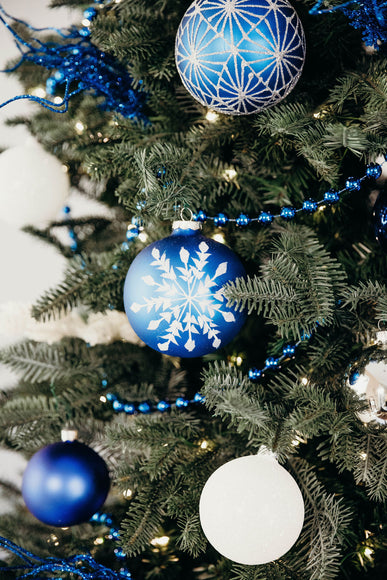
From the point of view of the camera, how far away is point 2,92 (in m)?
1.17

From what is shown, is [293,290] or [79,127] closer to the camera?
[293,290]

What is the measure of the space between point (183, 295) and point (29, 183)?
0.39 metres

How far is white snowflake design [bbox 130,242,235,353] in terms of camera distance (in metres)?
0.52

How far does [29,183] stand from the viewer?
75 cm

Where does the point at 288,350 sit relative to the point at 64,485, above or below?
above

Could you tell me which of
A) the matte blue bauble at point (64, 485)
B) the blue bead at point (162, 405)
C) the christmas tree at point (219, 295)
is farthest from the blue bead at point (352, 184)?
the matte blue bauble at point (64, 485)

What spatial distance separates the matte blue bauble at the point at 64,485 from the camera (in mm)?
648

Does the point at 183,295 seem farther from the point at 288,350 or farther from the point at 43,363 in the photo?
the point at 43,363

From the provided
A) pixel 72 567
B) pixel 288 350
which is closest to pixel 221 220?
pixel 288 350

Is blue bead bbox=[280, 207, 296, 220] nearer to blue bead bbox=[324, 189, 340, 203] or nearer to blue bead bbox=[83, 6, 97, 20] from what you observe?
blue bead bbox=[324, 189, 340, 203]

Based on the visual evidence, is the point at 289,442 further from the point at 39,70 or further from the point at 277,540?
the point at 39,70

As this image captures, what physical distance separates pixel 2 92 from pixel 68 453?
93cm

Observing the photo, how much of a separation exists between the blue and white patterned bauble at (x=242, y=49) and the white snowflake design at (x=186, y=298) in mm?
182

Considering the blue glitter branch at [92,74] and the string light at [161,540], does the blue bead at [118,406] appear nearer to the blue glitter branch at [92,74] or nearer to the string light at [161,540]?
the string light at [161,540]
